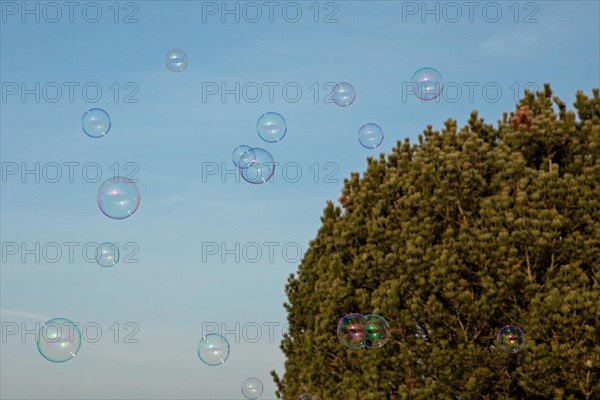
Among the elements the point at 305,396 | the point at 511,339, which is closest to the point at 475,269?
the point at 511,339

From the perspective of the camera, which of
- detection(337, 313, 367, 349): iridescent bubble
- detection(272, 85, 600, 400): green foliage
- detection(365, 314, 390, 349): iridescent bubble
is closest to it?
detection(272, 85, 600, 400): green foliage

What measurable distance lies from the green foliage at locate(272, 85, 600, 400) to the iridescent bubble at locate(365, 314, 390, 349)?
149 mm

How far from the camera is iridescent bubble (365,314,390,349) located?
15.1m

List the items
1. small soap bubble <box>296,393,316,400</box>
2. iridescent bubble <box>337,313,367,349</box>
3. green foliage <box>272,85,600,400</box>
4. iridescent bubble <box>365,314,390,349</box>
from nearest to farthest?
green foliage <box>272,85,600,400</box> < iridescent bubble <box>365,314,390,349</box> < iridescent bubble <box>337,313,367,349</box> < small soap bubble <box>296,393,316,400</box>

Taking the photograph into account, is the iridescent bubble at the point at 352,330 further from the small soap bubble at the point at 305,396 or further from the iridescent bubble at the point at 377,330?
the small soap bubble at the point at 305,396

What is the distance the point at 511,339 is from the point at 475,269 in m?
1.48

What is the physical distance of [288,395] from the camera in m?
18.4

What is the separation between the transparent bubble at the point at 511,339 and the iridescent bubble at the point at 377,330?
2.15 metres

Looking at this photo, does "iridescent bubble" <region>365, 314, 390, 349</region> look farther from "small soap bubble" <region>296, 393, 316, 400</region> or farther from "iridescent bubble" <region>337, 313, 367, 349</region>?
"small soap bubble" <region>296, 393, 316, 400</region>

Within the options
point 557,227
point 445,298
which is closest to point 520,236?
point 557,227

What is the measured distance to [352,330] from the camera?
51.3 feet

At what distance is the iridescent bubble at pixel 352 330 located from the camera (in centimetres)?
1535

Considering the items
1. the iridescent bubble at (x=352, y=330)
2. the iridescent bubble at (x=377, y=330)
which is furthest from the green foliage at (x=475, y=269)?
the iridescent bubble at (x=352, y=330)

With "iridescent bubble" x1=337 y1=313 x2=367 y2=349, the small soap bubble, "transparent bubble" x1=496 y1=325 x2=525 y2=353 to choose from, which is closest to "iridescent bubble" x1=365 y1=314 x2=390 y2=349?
"iridescent bubble" x1=337 y1=313 x2=367 y2=349
